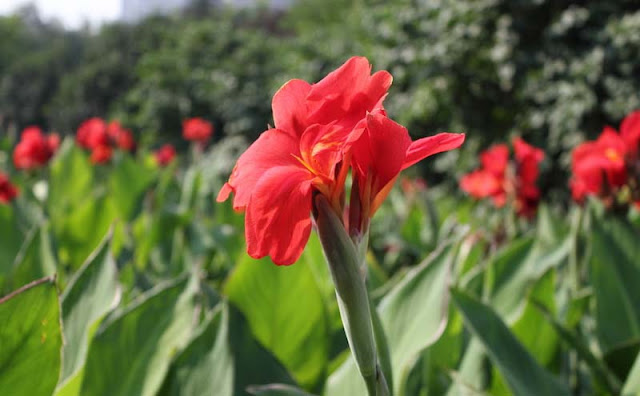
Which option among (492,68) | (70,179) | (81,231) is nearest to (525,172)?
(81,231)

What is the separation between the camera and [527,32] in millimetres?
4301

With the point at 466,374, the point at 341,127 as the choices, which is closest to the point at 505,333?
the point at 466,374

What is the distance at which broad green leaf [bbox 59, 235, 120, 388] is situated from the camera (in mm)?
765

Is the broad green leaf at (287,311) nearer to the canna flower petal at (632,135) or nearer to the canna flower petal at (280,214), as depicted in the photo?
the canna flower petal at (280,214)

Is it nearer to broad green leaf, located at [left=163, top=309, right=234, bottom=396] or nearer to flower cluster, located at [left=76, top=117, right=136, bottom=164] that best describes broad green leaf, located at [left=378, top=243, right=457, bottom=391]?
broad green leaf, located at [left=163, top=309, right=234, bottom=396]

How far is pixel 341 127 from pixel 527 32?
4181 millimetres

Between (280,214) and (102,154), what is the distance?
3.08 metres

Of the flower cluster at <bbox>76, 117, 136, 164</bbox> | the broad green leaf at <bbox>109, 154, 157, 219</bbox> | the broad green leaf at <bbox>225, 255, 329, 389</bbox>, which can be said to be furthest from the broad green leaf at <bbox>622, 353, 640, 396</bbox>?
the flower cluster at <bbox>76, 117, 136, 164</bbox>

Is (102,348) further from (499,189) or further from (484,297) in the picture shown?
(499,189)

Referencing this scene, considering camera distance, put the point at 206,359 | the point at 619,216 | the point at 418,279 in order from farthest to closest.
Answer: the point at 619,216
the point at 418,279
the point at 206,359

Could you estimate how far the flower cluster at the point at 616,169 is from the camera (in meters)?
1.25

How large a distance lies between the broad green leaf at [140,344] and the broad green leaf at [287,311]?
14 cm

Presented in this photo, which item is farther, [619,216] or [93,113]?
[93,113]

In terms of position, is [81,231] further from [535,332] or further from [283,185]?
[283,185]
